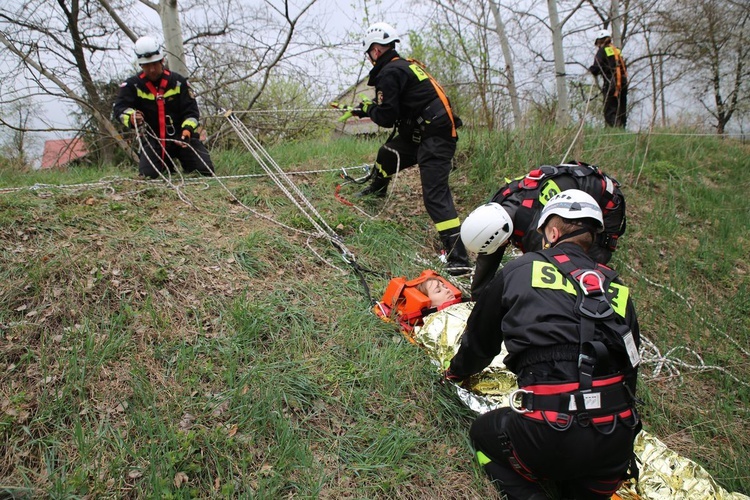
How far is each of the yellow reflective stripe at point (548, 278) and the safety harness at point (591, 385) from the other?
0.03 metres

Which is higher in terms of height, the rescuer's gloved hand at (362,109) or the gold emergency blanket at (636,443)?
the rescuer's gloved hand at (362,109)

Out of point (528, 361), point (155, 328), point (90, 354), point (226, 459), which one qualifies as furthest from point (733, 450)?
point (90, 354)

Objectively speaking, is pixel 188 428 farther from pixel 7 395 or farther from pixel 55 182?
pixel 55 182

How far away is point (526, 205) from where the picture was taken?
3.20 meters

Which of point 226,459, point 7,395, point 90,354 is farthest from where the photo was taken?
point 90,354

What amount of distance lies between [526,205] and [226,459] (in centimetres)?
233

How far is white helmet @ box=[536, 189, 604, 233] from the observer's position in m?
2.43

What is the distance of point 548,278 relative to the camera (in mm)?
2188

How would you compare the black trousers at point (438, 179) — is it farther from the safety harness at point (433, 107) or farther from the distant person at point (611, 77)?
the distant person at point (611, 77)

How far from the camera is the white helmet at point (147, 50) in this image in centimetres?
519

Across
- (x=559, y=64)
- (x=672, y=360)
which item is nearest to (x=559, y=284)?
(x=672, y=360)

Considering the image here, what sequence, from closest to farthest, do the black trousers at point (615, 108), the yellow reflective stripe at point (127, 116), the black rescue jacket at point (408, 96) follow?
the black rescue jacket at point (408, 96)
the yellow reflective stripe at point (127, 116)
the black trousers at point (615, 108)

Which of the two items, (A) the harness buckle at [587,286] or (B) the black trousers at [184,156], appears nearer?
(A) the harness buckle at [587,286]

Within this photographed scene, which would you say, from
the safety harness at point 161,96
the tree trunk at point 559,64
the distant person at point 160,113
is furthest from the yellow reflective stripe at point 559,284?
the tree trunk at point 559,64
